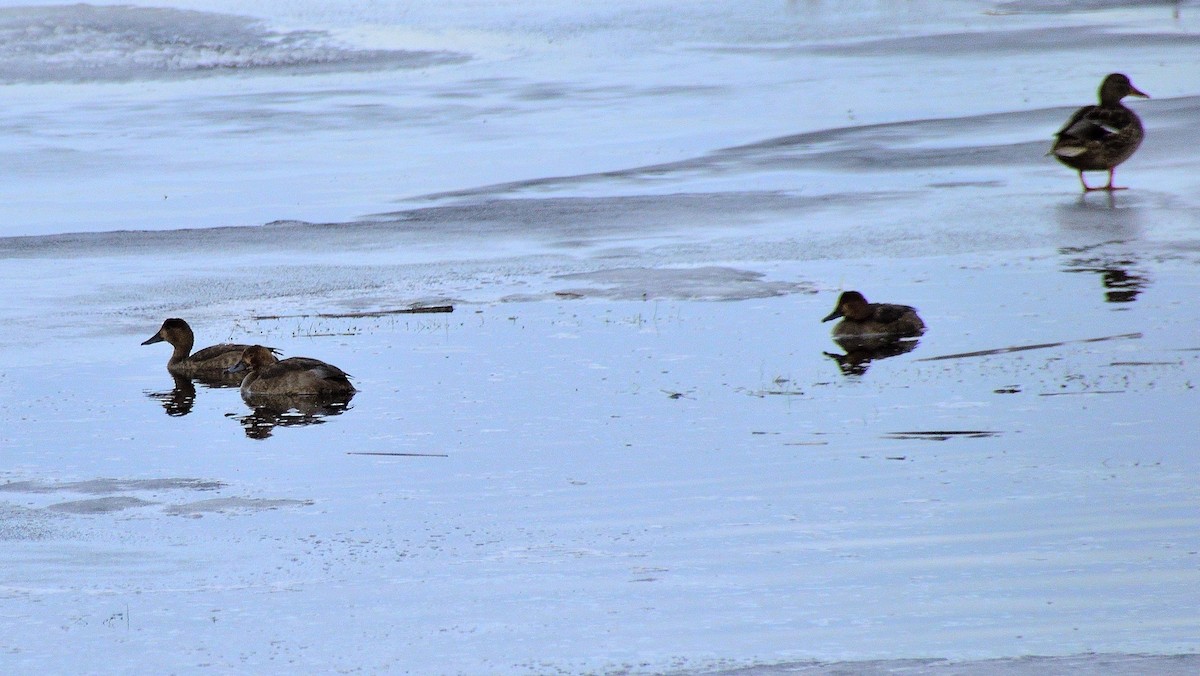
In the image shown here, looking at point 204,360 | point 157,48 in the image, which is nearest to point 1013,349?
point 204,360

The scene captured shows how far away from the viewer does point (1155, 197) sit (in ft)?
51.9

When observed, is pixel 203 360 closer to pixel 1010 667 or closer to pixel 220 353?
pixel 220 353

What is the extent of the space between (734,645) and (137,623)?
6.86 feet

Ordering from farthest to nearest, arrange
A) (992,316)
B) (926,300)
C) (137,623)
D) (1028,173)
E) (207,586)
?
(1028,173) < (926,300) < (992,316) < (207,586) < (137,623)

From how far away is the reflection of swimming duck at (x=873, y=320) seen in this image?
36.0 ft

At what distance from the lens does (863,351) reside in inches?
419

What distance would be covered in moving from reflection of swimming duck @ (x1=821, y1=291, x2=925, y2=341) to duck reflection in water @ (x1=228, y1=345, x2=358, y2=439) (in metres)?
3.13

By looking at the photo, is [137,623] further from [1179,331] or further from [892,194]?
[892,194]

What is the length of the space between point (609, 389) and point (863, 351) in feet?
5.59

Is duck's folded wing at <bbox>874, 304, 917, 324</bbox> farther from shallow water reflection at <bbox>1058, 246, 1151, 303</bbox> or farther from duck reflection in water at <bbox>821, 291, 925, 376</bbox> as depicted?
shallow water reflection at <bbox>1058, 246, 1151, 303</bbox>

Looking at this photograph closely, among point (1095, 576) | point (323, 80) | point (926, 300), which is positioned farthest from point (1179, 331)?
point (323, 80)

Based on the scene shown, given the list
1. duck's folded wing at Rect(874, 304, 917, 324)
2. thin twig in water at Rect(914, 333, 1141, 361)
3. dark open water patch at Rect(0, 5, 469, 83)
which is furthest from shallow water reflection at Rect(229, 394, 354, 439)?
dark open water patch at Rect(0, 5, 469, 83)

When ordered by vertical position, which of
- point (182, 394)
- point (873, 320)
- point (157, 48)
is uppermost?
point (157, 48)

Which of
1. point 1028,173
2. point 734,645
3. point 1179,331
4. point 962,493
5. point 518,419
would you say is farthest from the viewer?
point 1028,173
